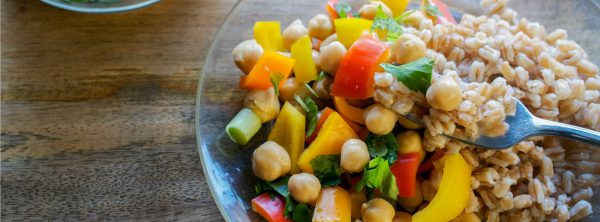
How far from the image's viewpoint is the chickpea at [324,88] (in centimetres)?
176

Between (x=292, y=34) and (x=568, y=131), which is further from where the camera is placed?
(x=292, y=34)

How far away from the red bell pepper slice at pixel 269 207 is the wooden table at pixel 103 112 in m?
0.24

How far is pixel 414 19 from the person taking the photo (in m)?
1.89

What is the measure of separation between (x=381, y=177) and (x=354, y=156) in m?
0.10

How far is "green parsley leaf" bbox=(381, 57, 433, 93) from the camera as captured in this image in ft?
5.00

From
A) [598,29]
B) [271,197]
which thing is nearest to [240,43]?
[271,197]

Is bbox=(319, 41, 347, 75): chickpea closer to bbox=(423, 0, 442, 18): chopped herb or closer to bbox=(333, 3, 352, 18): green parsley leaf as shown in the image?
bbox=(333, 3, 352, 18): green parsley leaf

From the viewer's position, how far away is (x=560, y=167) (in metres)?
1.72

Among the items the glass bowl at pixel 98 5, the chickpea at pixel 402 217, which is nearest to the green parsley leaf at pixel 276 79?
the chickpea at pixel 402 217

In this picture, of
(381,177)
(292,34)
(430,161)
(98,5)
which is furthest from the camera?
(98,5)

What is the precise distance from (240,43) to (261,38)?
88 millimetres

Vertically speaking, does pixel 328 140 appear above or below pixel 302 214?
above

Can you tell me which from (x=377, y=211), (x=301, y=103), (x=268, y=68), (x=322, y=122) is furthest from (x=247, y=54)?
(x=377, y=211)

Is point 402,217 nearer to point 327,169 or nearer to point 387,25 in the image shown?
point 327,169
